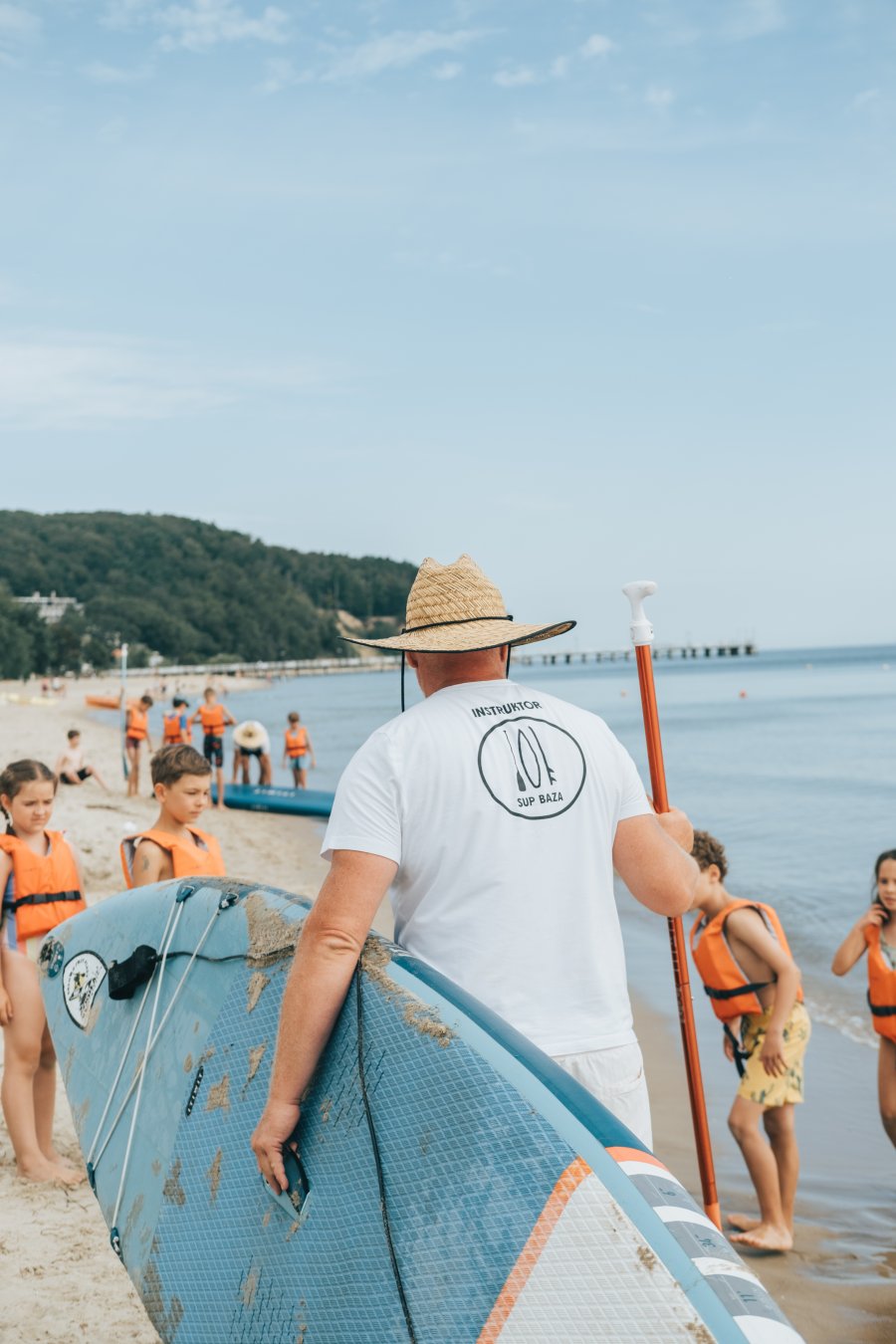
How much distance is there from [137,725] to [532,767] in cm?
1547

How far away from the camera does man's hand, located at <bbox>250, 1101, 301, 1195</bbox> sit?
222 cm

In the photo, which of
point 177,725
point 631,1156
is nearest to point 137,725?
point 177,725

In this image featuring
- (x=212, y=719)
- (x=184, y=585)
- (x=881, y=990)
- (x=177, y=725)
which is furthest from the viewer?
(x=184, y=585)

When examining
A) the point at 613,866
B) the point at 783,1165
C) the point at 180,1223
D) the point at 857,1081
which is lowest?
the point at 857,1081

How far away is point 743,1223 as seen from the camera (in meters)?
4.42

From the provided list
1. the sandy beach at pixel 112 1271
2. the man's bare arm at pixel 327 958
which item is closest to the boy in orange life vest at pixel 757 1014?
the sandy beach at pixel 112 1271

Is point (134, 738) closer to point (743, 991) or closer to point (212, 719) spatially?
point (212, 719)

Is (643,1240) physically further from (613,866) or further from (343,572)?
(343,572)

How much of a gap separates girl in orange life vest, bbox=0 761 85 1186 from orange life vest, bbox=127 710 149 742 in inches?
497

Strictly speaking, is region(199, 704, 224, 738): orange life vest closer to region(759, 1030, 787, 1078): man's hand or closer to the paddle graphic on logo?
the paddle graphic on logo

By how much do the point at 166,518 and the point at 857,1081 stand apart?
168621mm

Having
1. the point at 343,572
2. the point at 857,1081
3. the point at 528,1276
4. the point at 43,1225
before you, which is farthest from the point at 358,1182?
the point at 343,572

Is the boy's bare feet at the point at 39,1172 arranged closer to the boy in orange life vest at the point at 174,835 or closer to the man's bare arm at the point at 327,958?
the boy in orange life vest at the point at 174,835

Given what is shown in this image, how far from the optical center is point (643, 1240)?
176 centimetres
